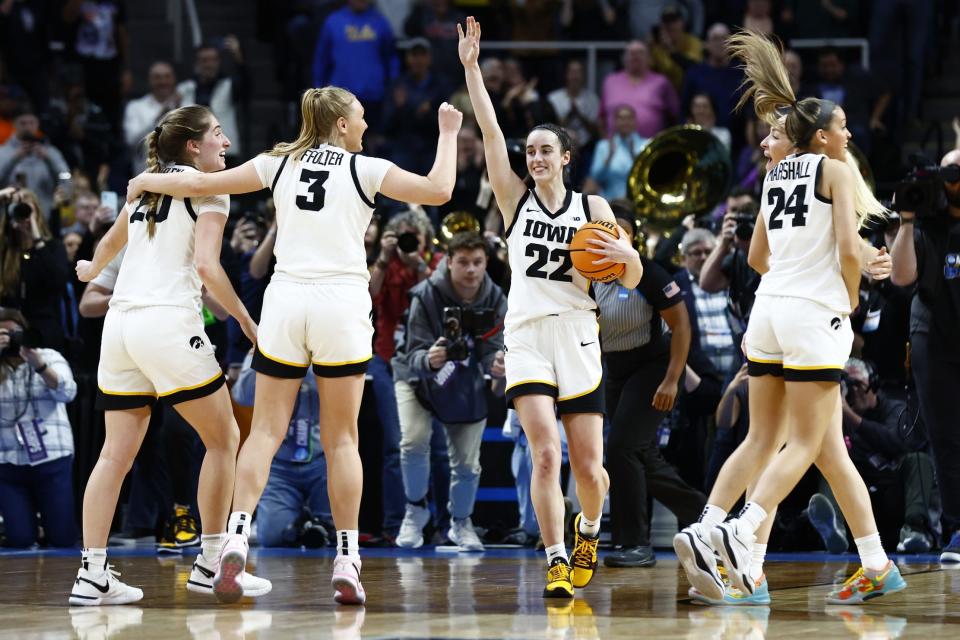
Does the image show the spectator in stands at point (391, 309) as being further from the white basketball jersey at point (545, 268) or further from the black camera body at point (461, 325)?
the white basketball jersey at point (545, 268)

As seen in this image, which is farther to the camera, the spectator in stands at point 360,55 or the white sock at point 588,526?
the spectator in stands at point 360,55

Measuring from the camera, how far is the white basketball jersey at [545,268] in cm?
660

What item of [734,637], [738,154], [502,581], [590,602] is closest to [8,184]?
[738,154]

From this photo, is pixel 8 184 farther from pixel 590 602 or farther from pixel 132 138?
pixel 590 602

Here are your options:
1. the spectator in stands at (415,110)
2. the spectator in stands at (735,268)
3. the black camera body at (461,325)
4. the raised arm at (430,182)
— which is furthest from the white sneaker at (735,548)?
the spectator in stands at (415,110)

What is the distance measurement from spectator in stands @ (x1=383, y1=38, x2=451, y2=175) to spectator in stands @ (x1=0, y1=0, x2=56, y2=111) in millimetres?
3953

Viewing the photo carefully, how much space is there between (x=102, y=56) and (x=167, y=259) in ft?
30.8

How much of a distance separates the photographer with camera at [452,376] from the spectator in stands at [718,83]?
4.62 meters

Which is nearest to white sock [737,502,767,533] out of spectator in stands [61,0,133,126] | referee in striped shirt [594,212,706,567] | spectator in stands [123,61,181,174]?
referee in striped shirt [594,212,706,567]

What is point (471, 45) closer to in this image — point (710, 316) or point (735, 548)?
point (735, 548)

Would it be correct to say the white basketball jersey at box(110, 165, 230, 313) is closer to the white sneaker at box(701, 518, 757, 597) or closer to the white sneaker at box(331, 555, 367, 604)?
the white sneaker at box(331, 555, 367, 604)

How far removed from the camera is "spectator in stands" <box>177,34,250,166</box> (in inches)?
552

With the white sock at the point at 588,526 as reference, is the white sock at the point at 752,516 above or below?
above

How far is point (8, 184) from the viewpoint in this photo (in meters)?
13.1
